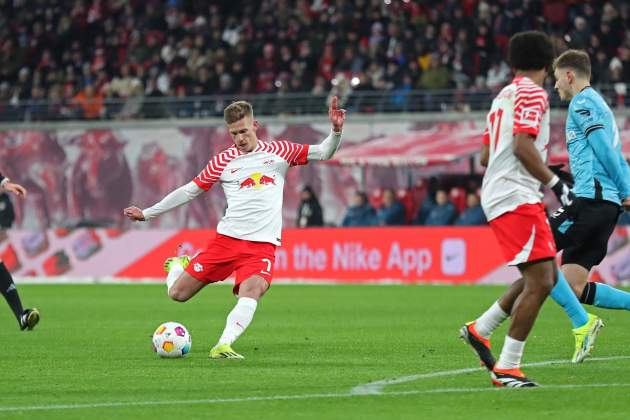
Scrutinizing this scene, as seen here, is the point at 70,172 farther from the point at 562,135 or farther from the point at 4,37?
the point at 562,135

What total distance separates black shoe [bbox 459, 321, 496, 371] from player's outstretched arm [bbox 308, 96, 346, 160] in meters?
2.37

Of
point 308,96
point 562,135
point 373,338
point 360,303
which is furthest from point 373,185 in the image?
point 373,338

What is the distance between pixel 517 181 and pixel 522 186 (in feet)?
0.14

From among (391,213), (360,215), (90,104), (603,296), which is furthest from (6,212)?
(603,296)

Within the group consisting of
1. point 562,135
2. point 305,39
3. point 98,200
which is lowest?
point 98,200

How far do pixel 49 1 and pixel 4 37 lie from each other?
63.0 inches

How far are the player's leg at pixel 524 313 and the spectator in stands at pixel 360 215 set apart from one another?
1891cm

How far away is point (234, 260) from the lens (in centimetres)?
1098

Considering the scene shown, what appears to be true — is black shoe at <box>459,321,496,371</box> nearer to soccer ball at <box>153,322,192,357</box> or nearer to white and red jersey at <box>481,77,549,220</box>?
white and red jersey at <box>481,77,549,220</box>

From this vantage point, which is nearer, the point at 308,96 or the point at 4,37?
the point at 308,96

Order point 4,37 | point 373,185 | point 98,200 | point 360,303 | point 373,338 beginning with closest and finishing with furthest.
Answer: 1. point 373,338
2. point 360,303
3. point 373,185
4. point 98,200
5. point 4,37

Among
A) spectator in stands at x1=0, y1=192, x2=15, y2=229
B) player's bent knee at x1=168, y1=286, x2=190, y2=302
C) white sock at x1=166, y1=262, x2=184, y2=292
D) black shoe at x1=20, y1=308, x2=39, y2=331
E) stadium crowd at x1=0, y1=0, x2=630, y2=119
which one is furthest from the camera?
spectator in stands at x1=0, y1=192, x2=15, y2=229

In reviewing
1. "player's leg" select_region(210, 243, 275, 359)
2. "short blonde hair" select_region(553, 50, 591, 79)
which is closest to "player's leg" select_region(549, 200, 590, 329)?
"short blonde hair" select_region(553, 50, 591, 79)

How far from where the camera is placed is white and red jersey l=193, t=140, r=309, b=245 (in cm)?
1099
